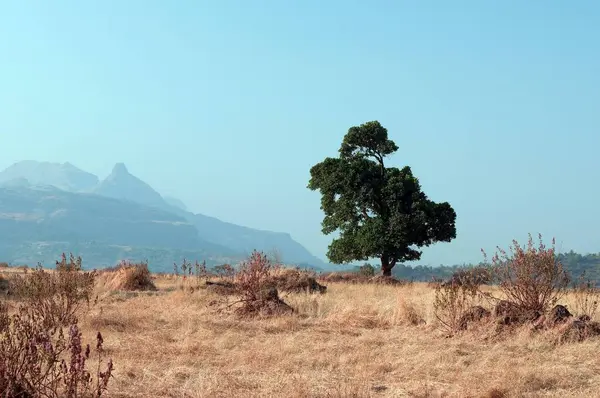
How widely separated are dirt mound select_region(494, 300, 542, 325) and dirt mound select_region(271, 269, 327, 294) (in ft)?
25.3

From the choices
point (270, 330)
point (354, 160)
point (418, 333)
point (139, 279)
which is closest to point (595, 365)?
point (418, 333)

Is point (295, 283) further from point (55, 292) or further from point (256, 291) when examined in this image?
point (55, 292)

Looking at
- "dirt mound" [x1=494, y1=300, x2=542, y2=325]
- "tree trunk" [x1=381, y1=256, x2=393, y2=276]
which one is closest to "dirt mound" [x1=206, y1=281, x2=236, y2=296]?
"dirt mound" [x1=494, y1=300, x2=542, y2=325]

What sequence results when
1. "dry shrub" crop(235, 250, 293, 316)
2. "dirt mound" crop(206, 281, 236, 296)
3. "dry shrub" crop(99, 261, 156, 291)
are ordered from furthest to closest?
"dry shrub" crop(99, 261, 156, 291) → "dirt mound" crop(206, 281, 236, 296) → "dry shrub" crop(235, 250, 293, 316)

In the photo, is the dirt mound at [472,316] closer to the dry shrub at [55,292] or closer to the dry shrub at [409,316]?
the dry shrub at [409,316]

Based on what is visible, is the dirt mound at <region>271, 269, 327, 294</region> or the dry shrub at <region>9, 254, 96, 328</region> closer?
the dry shrub at <region>9, 254, 96, 328</region>

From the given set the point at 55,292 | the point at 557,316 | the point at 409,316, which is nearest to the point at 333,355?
the point at 409,316

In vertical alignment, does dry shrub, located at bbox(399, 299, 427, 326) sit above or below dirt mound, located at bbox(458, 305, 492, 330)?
below

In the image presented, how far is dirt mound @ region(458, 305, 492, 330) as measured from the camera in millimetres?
11469

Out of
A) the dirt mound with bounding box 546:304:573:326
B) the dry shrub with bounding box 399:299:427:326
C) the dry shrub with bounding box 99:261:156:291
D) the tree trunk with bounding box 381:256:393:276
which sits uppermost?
the tree trunk with bounding box 381:256:393:276

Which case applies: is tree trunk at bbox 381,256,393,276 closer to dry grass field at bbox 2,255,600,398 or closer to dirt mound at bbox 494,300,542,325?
dry grass field at bbox 2,255,600,398

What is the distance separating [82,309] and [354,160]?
750 inches

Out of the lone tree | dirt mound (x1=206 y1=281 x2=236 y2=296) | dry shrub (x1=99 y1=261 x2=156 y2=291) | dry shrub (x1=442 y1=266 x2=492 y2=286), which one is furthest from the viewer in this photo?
the lone tree

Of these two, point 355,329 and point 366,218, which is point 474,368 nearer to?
point 355,329
